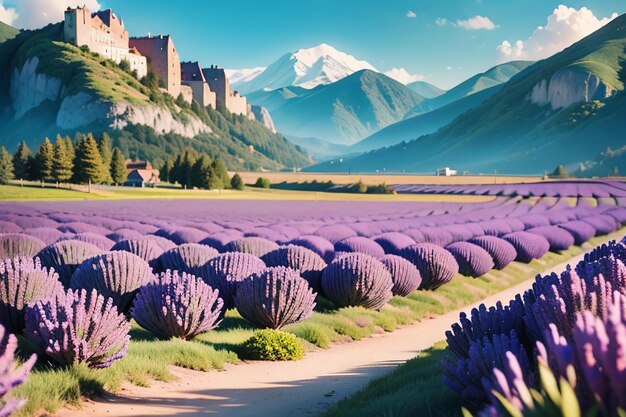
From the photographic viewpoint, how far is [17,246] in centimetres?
1689

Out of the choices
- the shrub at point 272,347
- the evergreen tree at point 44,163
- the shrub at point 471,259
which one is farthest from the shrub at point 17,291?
the evergreen tree at point 44,163

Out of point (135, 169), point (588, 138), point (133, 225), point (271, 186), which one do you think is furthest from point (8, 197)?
point (588, 138)

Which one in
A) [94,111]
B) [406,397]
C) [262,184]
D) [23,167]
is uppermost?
[94,111]

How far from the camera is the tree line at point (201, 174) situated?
90.7 meters

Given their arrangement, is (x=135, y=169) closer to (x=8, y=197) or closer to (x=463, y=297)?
(x=8, y=197)

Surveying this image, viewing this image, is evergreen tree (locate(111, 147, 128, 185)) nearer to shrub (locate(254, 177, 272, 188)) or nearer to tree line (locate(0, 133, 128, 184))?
tree line (locate(0, 133, 128, 184))

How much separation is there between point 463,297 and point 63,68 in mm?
188401

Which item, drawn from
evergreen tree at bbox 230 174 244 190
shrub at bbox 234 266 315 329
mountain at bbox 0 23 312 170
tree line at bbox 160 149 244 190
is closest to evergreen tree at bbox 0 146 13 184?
tree line at bbox 160 149 244 190

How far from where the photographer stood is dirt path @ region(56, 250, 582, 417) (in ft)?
25.4

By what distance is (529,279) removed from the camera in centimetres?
2416

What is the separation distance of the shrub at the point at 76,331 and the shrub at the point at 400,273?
9.03m

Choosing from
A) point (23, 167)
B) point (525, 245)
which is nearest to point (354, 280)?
point (525, 245)

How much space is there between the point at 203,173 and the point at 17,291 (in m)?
82.4

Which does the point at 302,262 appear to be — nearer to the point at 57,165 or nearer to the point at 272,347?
the point at 272,347
